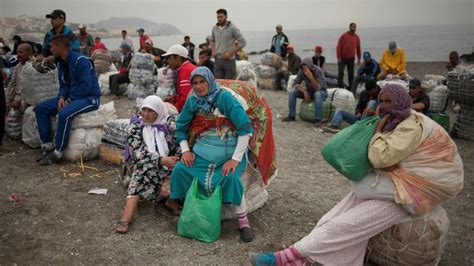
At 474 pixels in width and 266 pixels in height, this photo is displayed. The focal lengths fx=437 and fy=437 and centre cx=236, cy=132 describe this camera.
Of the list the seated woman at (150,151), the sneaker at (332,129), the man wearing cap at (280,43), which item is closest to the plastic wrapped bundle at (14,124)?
the seated woman at (150,151)

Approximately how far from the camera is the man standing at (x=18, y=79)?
6.66m

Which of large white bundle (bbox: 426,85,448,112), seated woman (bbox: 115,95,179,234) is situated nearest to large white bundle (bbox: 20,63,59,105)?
seated woman (bbox: 115,95,179,234)

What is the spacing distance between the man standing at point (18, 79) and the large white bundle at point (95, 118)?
148 cm

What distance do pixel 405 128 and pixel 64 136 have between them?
4386mm

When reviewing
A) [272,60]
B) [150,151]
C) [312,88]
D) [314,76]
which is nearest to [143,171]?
[150,151]

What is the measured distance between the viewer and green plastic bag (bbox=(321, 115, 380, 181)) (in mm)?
3119

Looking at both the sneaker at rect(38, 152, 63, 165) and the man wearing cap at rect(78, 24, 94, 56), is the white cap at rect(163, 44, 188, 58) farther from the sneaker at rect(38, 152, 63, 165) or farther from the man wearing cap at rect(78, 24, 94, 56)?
the man wearing cap at rect(78, 24, 94, 56)

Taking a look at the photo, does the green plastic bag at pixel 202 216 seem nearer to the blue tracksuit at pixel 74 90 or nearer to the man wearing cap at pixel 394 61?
the blue tracksuit at pixel 74 90

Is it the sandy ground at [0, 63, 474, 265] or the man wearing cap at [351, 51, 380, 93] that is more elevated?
the man wearing cap at [351, 51, 380, 93]

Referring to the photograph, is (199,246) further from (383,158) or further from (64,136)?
(64,136)

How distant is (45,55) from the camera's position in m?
6.99

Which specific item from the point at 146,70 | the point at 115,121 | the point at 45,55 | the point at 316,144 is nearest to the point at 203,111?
the point at 115,121

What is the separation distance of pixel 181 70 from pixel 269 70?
731 centimetres

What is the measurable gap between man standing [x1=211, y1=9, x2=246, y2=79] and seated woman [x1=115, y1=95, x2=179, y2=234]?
395 centimetres
